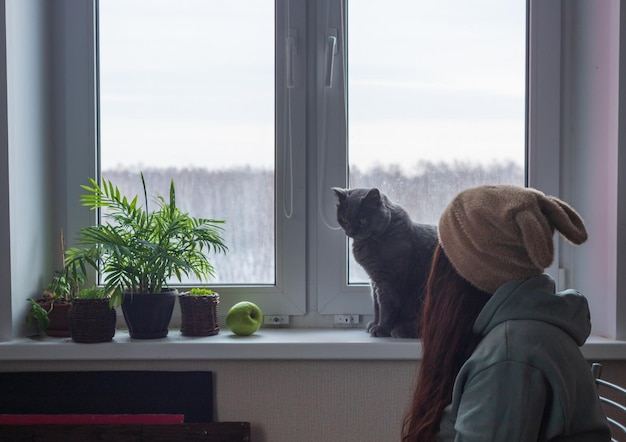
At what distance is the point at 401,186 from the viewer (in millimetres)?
2074

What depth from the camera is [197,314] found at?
189cm

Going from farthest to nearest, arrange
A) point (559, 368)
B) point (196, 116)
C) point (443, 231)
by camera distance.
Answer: point (196, 116) < point (443, 231) < point (559, 368)

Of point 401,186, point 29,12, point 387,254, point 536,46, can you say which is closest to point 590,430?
point 387,254

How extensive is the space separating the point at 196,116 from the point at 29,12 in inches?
20.7

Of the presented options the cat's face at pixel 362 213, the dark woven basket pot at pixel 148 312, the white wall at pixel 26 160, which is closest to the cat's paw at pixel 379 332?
the cat's face at pixel 362 213

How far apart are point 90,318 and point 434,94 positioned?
114 centimetres

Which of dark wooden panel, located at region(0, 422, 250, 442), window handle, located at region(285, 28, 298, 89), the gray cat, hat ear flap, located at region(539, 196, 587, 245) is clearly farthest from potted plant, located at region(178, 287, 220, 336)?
hat ear flap, located at region(539, 196, 587, 245)

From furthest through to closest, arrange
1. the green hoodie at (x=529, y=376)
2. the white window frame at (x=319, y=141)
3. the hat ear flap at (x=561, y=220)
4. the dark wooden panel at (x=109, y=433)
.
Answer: the white window frame at (x=319, y=141) < the dark wooden panel at (x=109, y=433) < the hat ear flap at (x=561, y=220) < the green hoodie at (x=529, y=376)

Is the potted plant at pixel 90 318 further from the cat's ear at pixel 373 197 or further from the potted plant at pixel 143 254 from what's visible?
the cat's ear at pixel 373 197

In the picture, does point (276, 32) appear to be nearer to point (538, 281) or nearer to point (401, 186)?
point (401, 186)

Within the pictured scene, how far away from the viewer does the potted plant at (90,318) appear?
1.82 metres

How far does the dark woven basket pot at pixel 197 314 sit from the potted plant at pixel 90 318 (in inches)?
7.6

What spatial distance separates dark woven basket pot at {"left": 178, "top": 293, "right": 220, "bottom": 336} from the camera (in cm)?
189

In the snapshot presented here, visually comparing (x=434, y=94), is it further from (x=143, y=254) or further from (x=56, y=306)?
(x=56, y=306)
